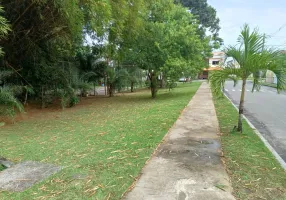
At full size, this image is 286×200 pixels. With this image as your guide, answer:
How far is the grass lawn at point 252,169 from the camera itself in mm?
2760

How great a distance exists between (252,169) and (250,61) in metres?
2.43

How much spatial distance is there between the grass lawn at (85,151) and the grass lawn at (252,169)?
1344 mm

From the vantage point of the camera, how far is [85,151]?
428cm

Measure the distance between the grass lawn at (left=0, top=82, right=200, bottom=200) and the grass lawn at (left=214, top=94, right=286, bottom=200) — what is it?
134cm

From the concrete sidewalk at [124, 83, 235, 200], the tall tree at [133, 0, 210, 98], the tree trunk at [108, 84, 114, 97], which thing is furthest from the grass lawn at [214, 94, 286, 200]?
the tree trunk at [108, 84, 114, 97]

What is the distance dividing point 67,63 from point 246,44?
28.9 feet

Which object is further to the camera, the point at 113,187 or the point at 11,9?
the point at 11,9


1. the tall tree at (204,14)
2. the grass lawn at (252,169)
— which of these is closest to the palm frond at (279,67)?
the grass lawn at (252,169)

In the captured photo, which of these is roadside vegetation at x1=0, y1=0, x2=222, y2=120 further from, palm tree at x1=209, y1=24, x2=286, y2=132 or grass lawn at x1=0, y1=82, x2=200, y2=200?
palm tree at x1=209, y1=24, x2=286, y2=132

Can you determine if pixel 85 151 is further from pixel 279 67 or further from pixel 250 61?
pixel 279 67

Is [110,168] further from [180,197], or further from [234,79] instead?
[234,79]

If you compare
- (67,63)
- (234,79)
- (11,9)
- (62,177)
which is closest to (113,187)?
(62,177)

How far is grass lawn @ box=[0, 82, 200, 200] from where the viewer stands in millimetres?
2830

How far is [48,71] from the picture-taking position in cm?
992
